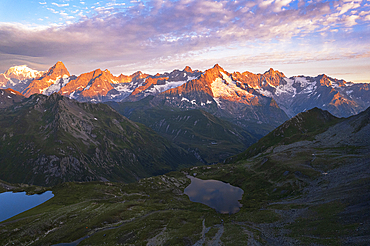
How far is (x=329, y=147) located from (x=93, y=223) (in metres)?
190

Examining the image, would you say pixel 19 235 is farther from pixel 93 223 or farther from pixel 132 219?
pixel 132 219

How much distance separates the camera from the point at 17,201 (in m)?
167

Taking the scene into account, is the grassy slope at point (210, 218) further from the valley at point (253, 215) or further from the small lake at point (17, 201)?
the small lake at point (17, 201)

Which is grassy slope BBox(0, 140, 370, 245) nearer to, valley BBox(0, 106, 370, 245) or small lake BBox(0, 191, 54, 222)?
valley BBox(0, 106, 370, 245)

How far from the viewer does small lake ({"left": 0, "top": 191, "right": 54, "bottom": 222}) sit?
146 meters

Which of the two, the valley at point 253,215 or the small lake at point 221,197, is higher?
the valley at point 253,215

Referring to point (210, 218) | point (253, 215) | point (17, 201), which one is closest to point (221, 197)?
point (210, 218)

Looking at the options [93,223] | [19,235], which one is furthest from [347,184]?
[19,235]

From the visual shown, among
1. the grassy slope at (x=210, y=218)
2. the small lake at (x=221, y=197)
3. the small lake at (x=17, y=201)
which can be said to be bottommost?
the small lake at (x=221, y=197)

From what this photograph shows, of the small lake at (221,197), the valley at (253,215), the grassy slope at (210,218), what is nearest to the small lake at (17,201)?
the valley at (253,215)

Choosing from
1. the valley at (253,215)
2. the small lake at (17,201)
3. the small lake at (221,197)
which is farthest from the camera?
the small lake at (221,197)

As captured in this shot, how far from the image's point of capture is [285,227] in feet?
282

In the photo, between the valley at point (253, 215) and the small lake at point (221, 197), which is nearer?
the valley at point (253, 215)

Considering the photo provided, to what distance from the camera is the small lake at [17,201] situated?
146 metres
